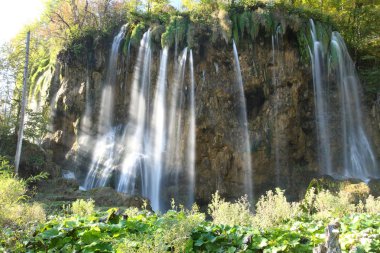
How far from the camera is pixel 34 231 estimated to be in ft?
15.6

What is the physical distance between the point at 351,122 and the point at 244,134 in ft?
18.5

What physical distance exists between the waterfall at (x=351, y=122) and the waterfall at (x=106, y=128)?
1187 cm

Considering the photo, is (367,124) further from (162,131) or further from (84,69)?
(84,69)

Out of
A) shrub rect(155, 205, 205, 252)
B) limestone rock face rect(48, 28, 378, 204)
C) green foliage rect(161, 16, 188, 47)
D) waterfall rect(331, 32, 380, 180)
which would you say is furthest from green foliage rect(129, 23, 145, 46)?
shrub rect(155, 205, 205, 252)

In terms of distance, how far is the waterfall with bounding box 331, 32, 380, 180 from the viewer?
17906 millimetres

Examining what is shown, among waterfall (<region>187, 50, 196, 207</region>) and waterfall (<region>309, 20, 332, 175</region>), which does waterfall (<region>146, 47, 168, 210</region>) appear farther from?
waterfall (<region>309, 20, 332, 175</region>)

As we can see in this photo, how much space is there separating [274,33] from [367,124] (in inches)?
260

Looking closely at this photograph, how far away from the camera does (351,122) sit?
19.0 m

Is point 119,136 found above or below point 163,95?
below

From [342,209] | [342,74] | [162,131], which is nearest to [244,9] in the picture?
[342,74]

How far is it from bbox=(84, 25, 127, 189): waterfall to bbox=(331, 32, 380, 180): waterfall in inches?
467

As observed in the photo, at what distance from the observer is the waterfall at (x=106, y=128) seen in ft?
64.7

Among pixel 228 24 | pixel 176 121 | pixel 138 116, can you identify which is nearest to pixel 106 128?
pixel 138 116

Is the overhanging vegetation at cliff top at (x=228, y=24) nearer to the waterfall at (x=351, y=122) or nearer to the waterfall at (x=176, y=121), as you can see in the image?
the waterfall at (x=176, y=121)
